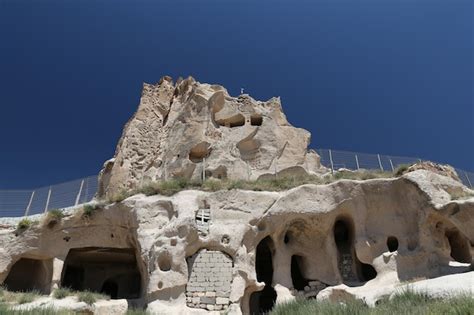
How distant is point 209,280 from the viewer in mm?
14570

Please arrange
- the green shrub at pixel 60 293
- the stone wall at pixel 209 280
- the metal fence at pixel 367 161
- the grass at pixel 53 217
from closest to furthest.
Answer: the stone wall at pixel 209 280 < the green shrub at pixel 60 293 < the grass at pixel 53 217 < the metal fence at pixel 367 161

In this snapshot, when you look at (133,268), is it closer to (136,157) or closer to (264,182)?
(136,157)

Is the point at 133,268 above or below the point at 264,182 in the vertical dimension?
below

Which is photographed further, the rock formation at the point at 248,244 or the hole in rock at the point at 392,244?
the hole in rock at the point at 392,244

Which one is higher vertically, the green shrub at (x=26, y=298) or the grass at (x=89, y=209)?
the grass at (x=89, y=209)

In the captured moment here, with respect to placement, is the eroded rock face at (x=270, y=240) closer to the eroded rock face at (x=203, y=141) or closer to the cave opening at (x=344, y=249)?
the cave opening at (x=344, y=249)

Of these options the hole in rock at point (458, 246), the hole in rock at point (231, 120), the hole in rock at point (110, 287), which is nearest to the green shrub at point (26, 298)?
the hole in rock at point (110, 287)

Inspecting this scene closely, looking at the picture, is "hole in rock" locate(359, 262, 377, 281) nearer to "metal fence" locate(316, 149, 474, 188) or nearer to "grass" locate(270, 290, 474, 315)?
"metal fence" locate(316, 149, 474, 188)

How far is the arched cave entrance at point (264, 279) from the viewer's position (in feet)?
58.5

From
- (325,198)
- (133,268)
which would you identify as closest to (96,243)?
(133,268)

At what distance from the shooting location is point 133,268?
70.7ft

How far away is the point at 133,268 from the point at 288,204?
954 cm

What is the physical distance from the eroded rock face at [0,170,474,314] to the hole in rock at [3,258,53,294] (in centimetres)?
12

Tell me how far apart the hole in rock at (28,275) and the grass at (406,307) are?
10.9m
